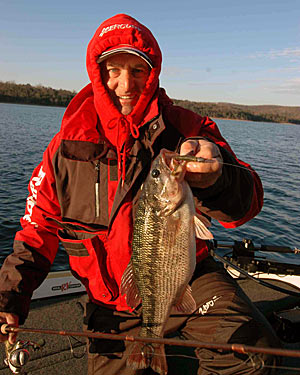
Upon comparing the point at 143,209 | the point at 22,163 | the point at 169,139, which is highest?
the point at 169,139

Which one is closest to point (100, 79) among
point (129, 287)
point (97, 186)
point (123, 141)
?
point (123, 141)

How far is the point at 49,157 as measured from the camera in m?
3.07

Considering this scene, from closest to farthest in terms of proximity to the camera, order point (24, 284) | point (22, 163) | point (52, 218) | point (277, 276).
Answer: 1. point (24, 284)
2. point (52, 218)
3. point (277, 276)
4. point (22, 163)

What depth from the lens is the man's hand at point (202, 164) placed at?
81.5 inches

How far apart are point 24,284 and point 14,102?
292 ft

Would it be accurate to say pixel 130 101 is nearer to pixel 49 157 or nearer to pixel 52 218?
pixel 49 157

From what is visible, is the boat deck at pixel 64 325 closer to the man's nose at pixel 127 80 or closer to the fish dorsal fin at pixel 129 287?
the fish dorsal fin at pixel 129 287

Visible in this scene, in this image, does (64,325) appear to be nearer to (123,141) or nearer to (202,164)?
(123,141)

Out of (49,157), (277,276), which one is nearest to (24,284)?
(49,157)

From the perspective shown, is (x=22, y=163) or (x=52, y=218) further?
(x=22, y=163)

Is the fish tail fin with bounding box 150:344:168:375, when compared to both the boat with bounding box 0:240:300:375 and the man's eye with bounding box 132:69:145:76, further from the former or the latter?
the man's eye with bounding box 132:69:145:76

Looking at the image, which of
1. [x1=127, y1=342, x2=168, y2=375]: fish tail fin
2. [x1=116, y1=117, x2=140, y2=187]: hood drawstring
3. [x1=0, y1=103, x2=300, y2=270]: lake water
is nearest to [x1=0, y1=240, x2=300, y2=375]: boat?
[x1=127, y1=342, x2=168, y2=375]: fish tail fin

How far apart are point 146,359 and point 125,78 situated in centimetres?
244

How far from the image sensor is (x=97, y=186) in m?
2.93
